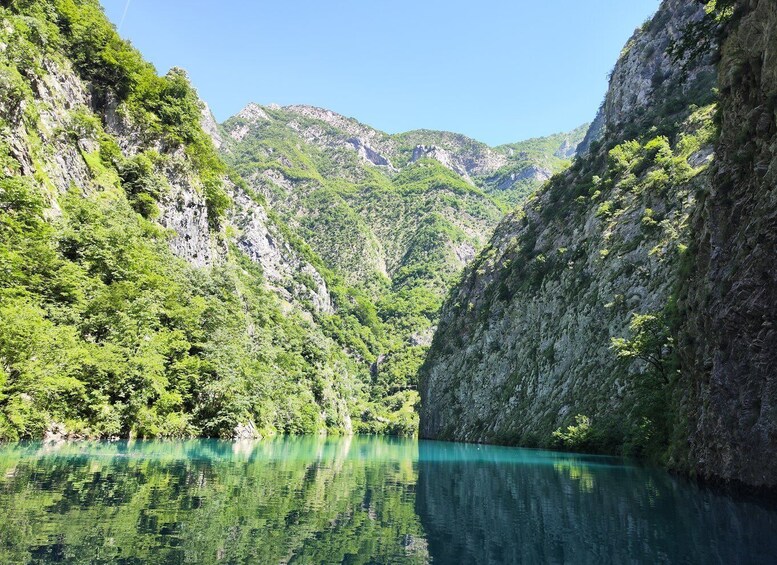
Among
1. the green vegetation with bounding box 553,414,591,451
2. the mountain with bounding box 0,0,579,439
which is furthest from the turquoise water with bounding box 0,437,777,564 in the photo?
the green vegetation with bounding box 553,414,591,451

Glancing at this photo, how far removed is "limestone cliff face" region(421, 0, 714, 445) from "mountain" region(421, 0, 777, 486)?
23 cm

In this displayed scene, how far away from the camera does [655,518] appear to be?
14008 millimetres

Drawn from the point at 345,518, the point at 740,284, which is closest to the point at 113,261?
the point at 345,518

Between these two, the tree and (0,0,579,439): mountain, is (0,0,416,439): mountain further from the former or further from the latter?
the tree

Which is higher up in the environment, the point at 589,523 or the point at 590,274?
the point at 590,274

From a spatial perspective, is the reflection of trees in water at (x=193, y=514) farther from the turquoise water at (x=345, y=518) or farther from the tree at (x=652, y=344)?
the tree at (x=652, y=344)

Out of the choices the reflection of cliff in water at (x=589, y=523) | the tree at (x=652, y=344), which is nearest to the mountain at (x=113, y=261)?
the reflection of cliff in water at (x=589, y=523)

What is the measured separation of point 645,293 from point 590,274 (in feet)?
38.3

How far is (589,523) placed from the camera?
13.3 m

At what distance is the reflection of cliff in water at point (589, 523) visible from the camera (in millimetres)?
10273

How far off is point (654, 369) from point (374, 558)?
105ft

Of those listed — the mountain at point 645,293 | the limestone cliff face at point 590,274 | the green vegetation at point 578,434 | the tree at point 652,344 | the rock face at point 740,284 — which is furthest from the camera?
the limestone cliff face at point 590,274

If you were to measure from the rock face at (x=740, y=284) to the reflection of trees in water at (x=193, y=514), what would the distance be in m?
11.4

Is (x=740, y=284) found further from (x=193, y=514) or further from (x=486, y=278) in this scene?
(x=486, y=278)
